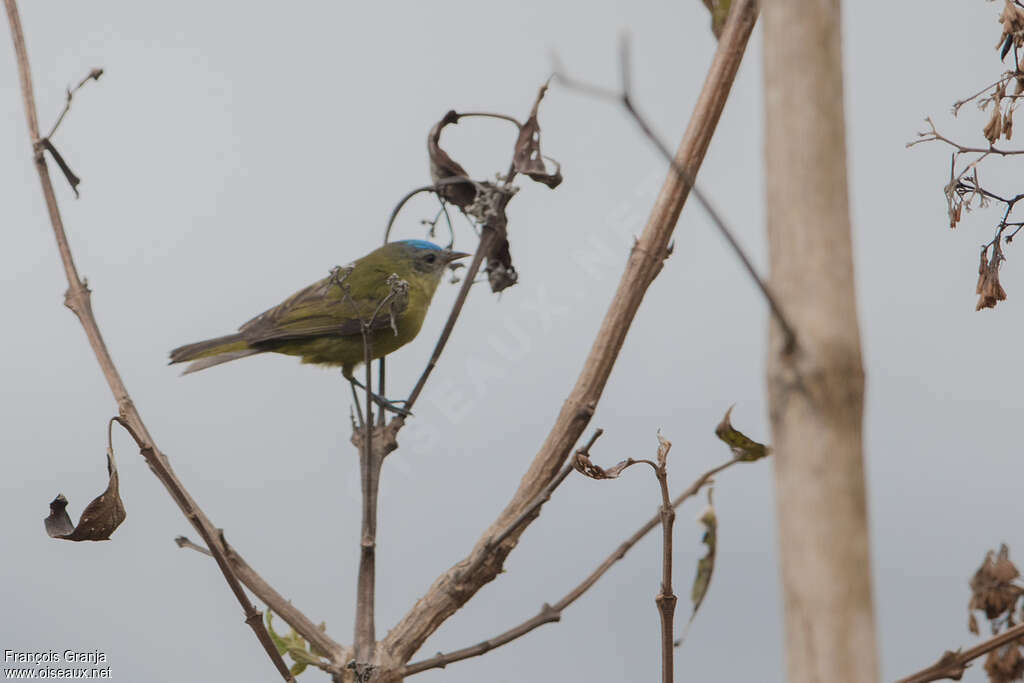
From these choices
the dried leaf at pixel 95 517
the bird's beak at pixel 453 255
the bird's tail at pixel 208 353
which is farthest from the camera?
the bird's beak at pixel 453 255

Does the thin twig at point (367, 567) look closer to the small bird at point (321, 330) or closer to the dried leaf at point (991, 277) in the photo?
the dried leaf at point (991, 277)

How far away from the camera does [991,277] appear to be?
2.75 meters

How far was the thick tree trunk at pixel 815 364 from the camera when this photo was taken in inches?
41.0

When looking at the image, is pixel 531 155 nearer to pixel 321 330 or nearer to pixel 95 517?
pixel 95 517

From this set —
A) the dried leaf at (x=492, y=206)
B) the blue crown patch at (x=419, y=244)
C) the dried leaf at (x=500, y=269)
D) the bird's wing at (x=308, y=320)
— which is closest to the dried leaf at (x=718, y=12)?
the dried leaf at (x=492, y=206)

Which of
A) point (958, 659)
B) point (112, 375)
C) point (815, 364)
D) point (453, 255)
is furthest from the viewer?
point (453, 255)

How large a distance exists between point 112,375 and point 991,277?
6.88 ft

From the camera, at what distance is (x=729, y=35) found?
235 cm

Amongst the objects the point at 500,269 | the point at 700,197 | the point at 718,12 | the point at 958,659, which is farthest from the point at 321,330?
the point at 700,197

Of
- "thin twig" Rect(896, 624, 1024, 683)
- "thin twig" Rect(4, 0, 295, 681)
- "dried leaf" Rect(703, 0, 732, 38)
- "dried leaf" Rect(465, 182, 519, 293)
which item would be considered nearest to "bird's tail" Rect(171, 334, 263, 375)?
"thin twig" Rect(4, 0, 295, 681)

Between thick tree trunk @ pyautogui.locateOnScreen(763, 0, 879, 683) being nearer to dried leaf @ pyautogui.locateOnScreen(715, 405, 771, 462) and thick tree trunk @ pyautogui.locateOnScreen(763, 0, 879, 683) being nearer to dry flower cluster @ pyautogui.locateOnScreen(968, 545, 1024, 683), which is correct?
dried leaf @ pyautogui.locateOnScreen(715, 405, 771, 462)

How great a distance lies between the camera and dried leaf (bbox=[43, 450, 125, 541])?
2467 mm

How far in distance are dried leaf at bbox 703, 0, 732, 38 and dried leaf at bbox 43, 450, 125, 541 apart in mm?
1652

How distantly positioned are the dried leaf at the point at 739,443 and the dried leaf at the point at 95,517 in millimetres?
1319
